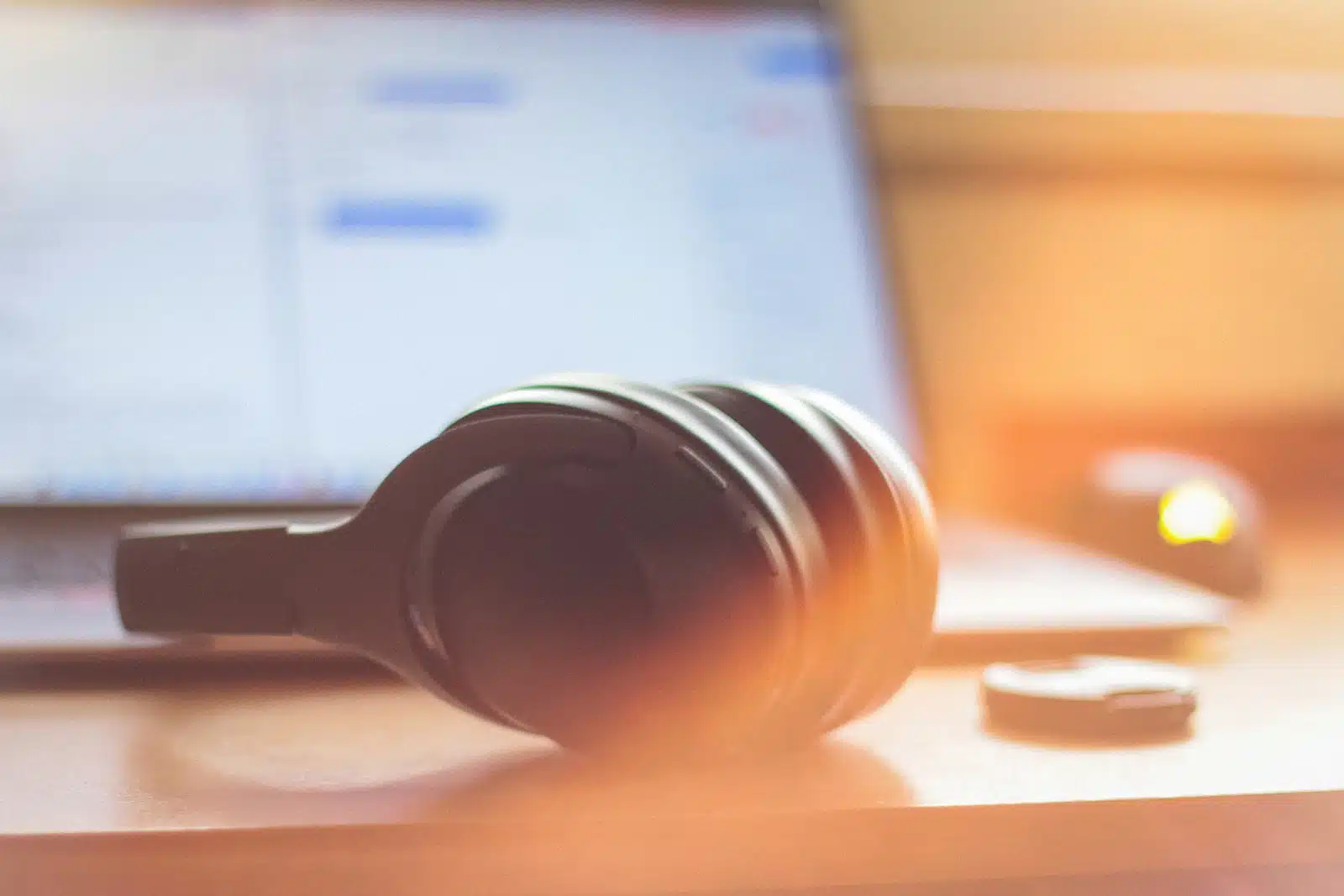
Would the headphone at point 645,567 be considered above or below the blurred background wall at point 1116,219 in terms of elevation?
below

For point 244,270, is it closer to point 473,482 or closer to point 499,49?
point 499,49

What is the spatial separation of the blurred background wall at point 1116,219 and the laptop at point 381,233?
25 centimetres

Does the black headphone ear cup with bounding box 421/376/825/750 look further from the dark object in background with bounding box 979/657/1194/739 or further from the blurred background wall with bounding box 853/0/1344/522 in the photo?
the blurred background wall with bounding box 853/0/1344/522

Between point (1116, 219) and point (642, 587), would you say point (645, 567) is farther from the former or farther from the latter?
point (1116, 219)

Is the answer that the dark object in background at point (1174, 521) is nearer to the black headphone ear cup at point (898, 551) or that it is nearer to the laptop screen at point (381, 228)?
the laptop screen at point (381, 228)

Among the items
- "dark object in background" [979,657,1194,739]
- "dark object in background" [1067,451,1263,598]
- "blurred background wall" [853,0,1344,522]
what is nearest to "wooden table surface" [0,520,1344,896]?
"dark object in background" [979,657,1194,739]

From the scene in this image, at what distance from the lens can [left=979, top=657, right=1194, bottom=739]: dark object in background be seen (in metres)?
0.32

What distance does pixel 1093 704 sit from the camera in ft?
1.05

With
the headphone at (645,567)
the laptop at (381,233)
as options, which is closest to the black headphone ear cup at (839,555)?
the headphone at (645,567)

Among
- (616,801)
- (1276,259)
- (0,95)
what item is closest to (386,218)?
(0,95)

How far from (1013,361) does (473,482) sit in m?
0.71

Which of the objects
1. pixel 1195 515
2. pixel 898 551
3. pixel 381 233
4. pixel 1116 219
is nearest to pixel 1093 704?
pixel 898 551

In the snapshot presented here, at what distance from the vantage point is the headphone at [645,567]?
0.27m

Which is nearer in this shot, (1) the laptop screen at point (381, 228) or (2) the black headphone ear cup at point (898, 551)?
(2) the black headphone ear cup at point (898, 551)
